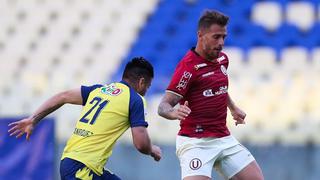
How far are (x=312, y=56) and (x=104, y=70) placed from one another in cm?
313

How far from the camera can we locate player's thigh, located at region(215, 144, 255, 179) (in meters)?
5.58

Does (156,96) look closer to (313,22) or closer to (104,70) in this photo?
(104,70)

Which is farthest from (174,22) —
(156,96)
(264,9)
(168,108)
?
(168,108)

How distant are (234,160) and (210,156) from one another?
8.5 inches

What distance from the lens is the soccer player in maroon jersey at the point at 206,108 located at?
17.6ft

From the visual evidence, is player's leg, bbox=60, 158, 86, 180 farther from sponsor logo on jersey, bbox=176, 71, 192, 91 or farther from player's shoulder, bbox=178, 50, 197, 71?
player's shoulder, bbox=178, 50, 197, 71

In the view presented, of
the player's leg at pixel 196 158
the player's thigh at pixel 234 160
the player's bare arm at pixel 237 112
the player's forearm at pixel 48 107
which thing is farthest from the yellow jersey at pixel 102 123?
the player's bare arm at pixel 237 112

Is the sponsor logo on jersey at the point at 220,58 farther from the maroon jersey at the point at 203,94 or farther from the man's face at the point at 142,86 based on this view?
the man's face at the point at 142,86

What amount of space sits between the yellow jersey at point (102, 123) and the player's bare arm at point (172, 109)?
162mm

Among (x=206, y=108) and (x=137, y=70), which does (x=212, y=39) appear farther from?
(x=137, y=70)

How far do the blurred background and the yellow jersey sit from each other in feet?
10.4

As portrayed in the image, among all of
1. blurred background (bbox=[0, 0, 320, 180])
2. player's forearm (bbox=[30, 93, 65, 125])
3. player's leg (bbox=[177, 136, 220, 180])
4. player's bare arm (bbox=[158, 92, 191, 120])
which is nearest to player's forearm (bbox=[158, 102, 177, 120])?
player's bare arm (bbox=[158, 92, 191, 120])

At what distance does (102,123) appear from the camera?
5.05 m

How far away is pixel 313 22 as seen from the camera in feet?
36.9
